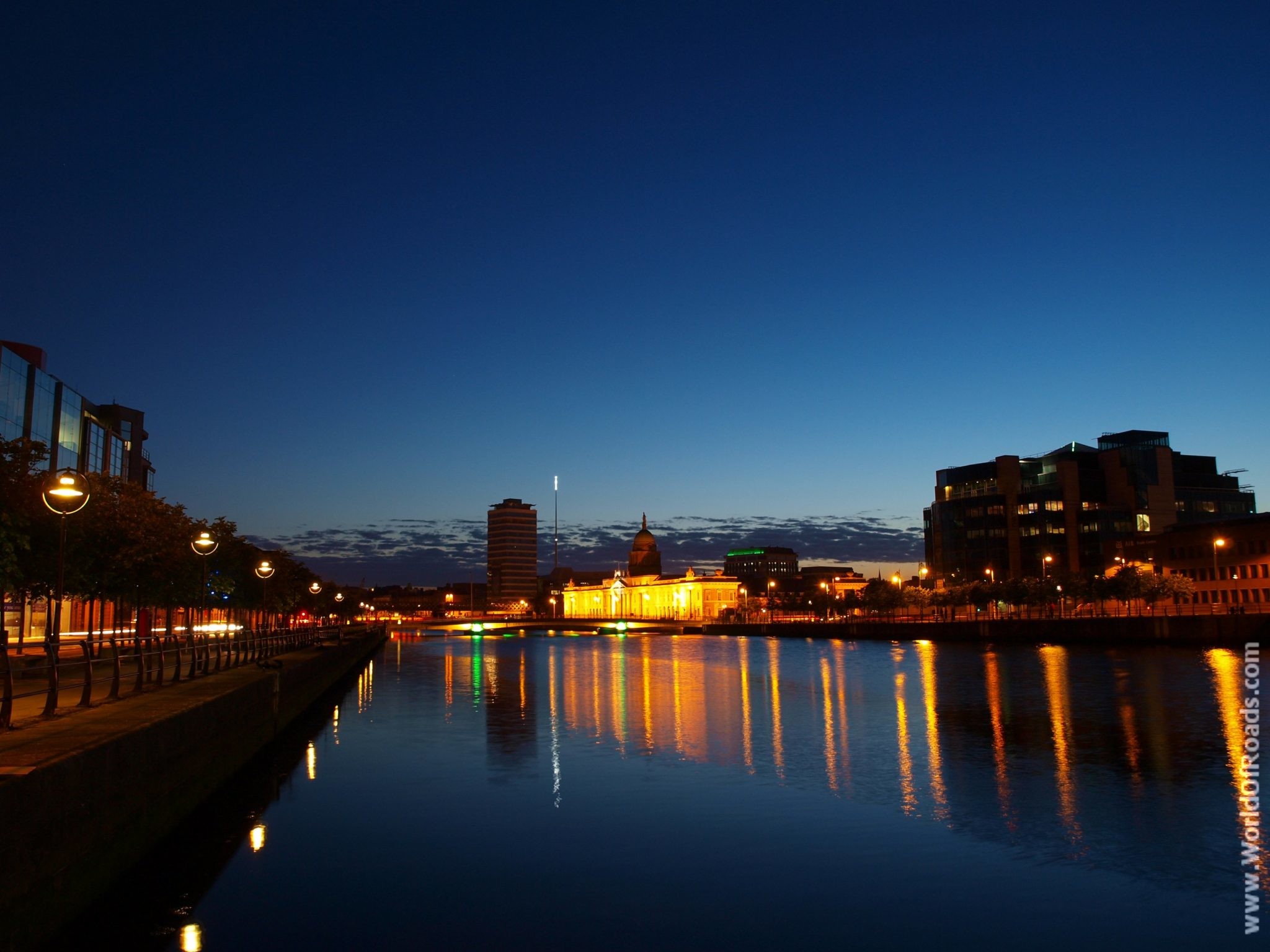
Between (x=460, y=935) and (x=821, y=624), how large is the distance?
141 m

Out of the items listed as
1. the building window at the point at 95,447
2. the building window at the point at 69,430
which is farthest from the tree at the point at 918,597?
the building window at the point at 69,430

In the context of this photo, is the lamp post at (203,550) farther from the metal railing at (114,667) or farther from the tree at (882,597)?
the tree at (882,597)

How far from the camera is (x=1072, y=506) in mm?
170125

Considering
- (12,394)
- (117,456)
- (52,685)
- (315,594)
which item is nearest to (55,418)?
(12,394)

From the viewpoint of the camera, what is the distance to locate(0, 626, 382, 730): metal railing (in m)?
18.1

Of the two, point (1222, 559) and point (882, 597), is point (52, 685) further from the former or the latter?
point (882, 597)

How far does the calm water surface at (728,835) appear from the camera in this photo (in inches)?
628

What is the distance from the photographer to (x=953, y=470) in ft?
627

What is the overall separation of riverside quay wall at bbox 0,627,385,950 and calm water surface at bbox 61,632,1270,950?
2.94 feet

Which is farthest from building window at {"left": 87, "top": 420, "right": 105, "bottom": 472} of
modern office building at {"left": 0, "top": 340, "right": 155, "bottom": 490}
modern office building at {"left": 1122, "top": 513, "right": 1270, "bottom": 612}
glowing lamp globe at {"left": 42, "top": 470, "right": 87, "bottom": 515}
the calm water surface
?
modern office building at {"left": 1122, "top": 513, "right": 1270, "bottom": 612}

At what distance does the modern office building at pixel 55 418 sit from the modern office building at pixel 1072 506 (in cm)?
12614

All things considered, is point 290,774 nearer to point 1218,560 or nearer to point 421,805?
point 421,805

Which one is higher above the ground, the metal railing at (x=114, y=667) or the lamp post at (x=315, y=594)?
the lamp post at (x=315, y=594)

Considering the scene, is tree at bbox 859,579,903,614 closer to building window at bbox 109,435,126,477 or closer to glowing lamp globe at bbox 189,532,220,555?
building window at bbox 109,435,126,477
